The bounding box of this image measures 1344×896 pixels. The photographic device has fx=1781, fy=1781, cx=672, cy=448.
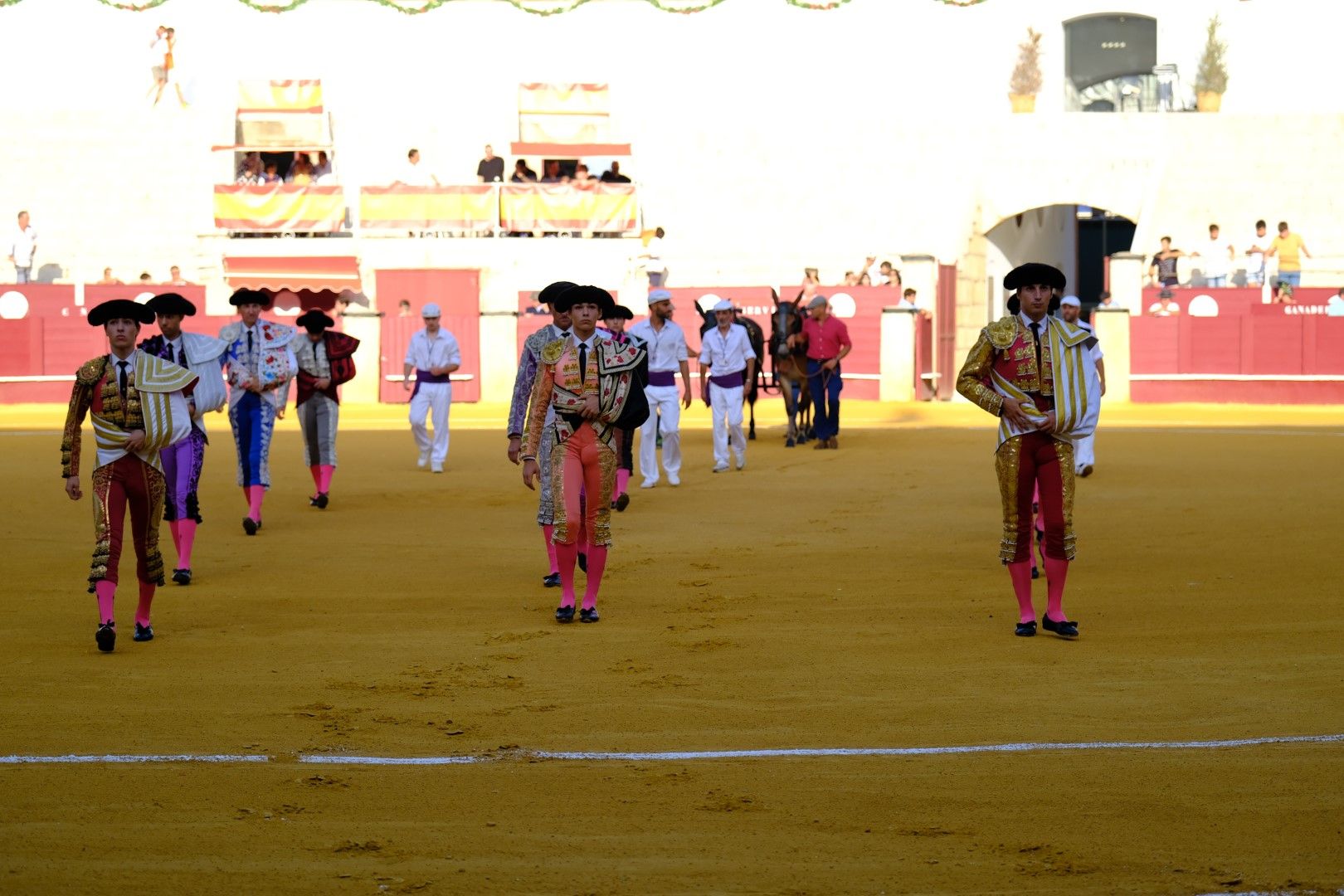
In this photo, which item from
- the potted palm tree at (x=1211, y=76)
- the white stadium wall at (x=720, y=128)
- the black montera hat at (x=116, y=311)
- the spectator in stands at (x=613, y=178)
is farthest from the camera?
the potted palm tree at (x=1211, y=76)

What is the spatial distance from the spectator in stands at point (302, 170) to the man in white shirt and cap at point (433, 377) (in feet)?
50.0

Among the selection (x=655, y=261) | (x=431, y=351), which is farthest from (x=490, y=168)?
(x=431, y=351)

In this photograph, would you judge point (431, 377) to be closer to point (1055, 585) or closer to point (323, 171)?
point (1055, 585)

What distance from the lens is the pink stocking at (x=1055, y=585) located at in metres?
7.90

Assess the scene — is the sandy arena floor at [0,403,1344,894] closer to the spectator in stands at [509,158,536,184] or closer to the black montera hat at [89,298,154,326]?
the black montera hat at [89,298,154,326]

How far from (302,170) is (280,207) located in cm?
92

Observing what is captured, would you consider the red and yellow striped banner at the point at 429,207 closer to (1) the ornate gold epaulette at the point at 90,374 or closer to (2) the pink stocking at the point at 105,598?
(1) the ornate gold epaulette at the point at 90,374

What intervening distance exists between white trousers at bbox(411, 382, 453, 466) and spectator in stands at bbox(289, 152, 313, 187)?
1534cm

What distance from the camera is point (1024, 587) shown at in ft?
26.0

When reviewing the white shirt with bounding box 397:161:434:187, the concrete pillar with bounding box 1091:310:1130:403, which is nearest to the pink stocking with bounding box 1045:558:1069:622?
the concrete pillar with bounding box 1091:310:1130:403

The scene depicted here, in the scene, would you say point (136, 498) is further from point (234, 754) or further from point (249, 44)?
point (249, 44)

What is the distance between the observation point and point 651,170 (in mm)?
32406

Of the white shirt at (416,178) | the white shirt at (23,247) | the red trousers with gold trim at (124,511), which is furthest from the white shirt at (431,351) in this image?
the white shirt at (23,247)

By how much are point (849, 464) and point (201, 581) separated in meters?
8.47
